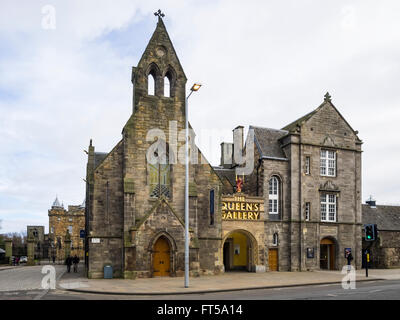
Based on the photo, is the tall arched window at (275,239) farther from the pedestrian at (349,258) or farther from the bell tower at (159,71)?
the bell tower at (159,71)

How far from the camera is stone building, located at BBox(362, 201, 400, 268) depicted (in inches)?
1513

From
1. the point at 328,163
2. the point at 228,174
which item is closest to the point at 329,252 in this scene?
the point at 328,163

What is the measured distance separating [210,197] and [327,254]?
12992 millimetres

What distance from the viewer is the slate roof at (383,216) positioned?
41.2 meters

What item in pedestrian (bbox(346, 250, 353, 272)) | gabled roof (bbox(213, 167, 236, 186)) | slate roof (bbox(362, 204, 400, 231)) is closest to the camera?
pedestrian (bbox(346, 250, 353, 272))

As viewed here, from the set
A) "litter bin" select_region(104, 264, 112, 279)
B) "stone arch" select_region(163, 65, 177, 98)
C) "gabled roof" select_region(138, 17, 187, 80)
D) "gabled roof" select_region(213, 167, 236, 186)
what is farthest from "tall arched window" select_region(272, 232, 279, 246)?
"gabled roof" select_region(138, 17, 187, 80)

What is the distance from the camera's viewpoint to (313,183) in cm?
3503

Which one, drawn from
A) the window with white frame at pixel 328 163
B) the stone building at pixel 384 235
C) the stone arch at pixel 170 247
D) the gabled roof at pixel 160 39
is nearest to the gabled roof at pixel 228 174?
the window with white frame at pixel 328 163

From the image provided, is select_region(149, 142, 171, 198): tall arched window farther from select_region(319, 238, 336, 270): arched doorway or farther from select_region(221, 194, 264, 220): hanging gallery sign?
select_region(319, 238, 336, 270): arched doorway

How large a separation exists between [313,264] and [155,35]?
2176 cm

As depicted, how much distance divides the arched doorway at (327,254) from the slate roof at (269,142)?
825 centimetres

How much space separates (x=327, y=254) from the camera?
119 feet

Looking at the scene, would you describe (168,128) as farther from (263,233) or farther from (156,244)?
(263,233)
